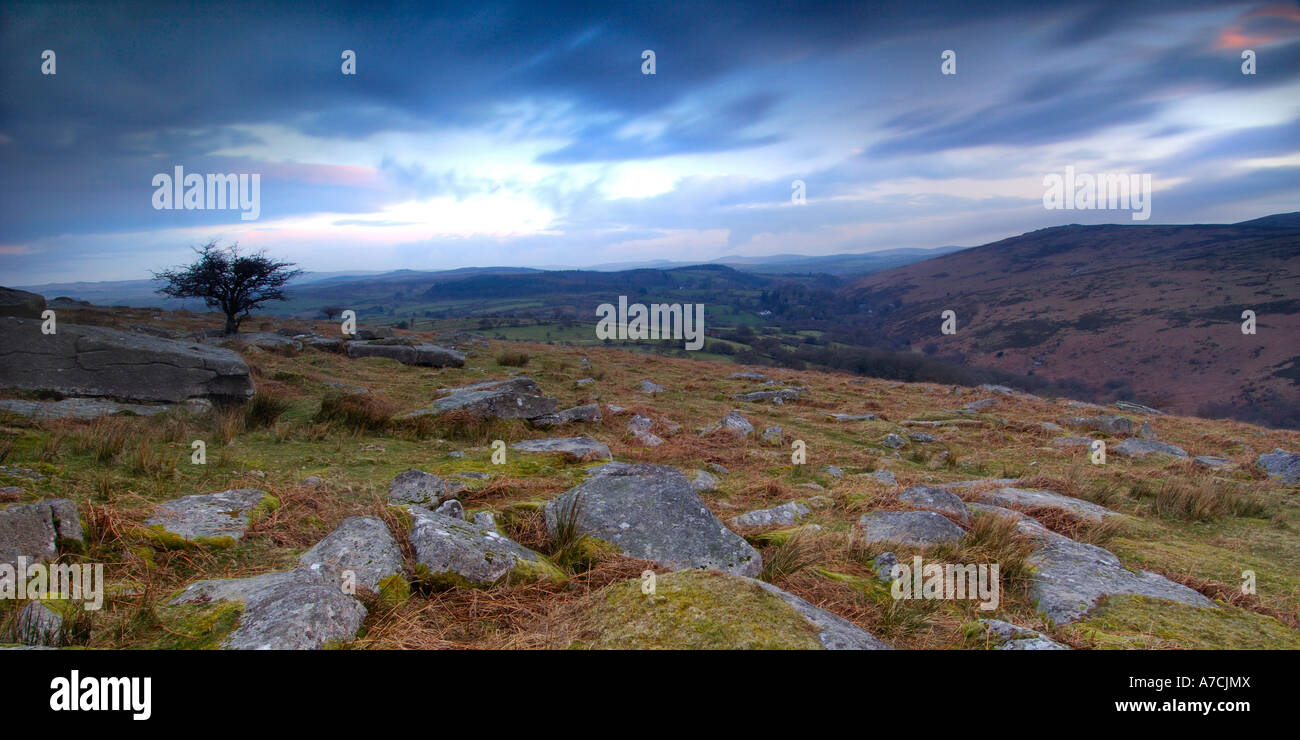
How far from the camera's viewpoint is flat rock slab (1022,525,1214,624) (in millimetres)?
3865

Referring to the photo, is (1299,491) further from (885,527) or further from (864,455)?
(885,527)

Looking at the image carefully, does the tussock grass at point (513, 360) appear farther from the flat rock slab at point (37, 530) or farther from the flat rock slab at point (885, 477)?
the flat rock slab at point (37, 530)

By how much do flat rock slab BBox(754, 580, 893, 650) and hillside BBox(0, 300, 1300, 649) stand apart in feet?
0.06

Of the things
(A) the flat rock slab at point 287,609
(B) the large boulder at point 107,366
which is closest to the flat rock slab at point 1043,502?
(A) the flat rock slab at point 287,609

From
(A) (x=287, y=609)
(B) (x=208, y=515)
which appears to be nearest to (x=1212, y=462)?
(A) (x=287, y=609)

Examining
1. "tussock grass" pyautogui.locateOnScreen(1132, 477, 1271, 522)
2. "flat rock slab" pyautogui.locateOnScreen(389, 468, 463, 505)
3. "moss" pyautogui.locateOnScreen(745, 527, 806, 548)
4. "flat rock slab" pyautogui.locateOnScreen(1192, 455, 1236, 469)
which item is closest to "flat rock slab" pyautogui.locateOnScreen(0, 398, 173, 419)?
"flat rock slab" pyautogui.locateOnScreen(389, 468, 463, 505)

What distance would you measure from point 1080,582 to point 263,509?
6.70 meters

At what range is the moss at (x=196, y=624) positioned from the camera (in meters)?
2.76

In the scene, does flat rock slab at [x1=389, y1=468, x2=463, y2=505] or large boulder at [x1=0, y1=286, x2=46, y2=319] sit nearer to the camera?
flat rock slab at [x1=389, y1=468, x2=463, y2=505]

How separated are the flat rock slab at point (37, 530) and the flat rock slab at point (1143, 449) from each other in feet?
54.0

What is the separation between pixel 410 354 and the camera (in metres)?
17.9

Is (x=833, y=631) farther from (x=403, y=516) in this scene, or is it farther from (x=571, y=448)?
(x=571, y=448)

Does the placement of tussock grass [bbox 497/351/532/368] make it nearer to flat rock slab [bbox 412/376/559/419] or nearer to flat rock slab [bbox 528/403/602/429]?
flat rock slab [bbox 412/376/559/419]

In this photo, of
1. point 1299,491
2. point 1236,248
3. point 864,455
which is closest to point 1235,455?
point 1299,491
